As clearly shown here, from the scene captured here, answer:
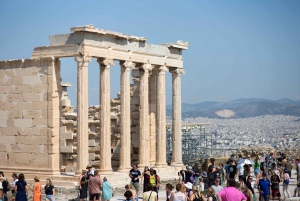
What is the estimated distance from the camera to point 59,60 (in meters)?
33.4

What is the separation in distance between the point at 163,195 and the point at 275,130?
10893 cm

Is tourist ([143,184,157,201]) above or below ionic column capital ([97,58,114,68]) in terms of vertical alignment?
below

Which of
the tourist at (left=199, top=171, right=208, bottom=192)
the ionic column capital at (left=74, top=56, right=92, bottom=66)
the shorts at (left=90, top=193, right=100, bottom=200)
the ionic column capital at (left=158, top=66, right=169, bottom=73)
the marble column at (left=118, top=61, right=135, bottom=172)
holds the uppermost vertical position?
the ionic column capital at (left=158, top=66, right=169, bottom=73)

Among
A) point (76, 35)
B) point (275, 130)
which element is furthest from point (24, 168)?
point (275, 130)

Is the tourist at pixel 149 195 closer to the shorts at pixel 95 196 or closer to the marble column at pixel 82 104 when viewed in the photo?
the shorts at pixel 95 196

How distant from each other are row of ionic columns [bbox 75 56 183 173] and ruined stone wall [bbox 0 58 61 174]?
1.25m

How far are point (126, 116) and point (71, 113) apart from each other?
423 centimetres

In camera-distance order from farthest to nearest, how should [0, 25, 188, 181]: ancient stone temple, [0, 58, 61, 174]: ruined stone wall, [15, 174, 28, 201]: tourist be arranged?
[0, 58, 61, 174]: ruined stone wall < [0, 25, 188, 181]: ancient stone temple < [15, 174, 28, 201]: tourist

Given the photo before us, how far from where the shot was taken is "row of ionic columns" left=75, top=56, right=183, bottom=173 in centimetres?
3266

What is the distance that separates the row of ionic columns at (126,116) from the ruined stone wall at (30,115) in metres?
1.25

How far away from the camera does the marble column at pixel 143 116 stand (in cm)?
3700

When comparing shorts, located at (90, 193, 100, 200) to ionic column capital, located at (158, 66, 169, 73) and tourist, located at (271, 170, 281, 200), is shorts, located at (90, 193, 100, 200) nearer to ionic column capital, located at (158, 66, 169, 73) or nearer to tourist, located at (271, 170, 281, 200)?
tourist, located at (271, 170, 281, 200)

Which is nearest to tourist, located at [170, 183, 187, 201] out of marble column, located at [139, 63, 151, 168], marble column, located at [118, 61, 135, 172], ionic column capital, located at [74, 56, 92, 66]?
ionic column capital, located at [74, 56, 92, 66]

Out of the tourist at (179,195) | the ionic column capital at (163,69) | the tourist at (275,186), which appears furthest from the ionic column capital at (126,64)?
the tourist at (179,195)
